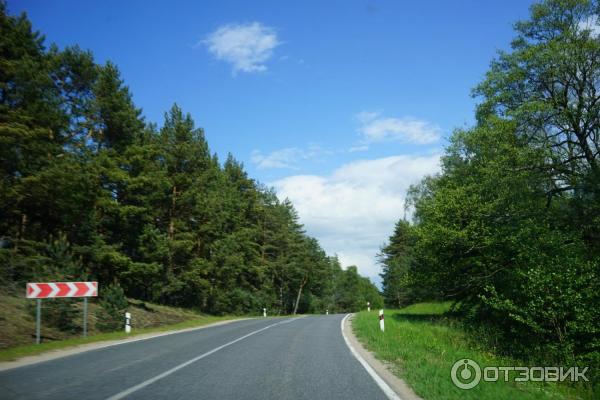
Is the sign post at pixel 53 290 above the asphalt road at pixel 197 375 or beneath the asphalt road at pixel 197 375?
above

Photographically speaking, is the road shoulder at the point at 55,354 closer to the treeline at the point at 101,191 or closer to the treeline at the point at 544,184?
the treeline at the point at 101,191

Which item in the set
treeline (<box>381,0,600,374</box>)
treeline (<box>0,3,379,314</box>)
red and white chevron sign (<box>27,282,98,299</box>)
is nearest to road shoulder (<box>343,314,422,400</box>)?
treeline (<box>381,0,600,374</box>)

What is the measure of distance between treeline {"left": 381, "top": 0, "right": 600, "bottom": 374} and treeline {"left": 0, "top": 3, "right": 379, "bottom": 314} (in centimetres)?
1815

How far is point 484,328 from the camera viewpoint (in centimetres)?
2077

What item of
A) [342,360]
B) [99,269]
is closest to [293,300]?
[99,269]

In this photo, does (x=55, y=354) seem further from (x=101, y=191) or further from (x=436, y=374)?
(x=101, y=191)

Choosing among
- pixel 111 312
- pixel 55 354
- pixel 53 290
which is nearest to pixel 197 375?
pixel 55 354

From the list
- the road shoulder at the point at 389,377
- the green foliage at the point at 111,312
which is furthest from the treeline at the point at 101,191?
the road shoulder at the point at 389,377

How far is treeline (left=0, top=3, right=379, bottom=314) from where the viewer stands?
20.6 meters

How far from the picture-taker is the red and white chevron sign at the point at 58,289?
15164 mm

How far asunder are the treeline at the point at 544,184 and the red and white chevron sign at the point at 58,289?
601 inches

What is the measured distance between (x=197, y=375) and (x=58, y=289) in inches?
388

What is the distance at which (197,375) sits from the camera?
8.41 meters

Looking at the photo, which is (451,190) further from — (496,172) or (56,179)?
(56,179)
